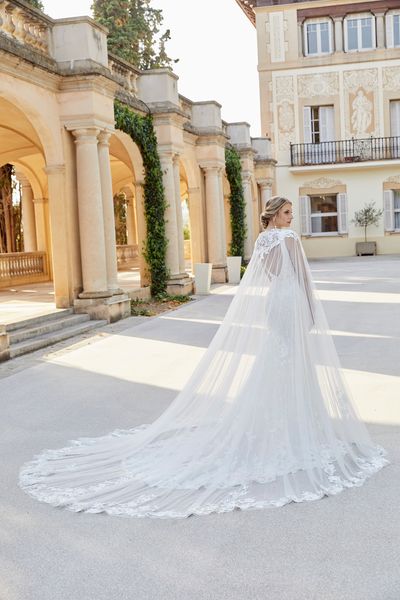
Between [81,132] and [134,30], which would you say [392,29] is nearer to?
[134,30]

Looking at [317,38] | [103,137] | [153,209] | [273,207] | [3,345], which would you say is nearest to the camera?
[273,207]

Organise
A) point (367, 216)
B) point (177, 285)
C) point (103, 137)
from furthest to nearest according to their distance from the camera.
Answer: point (367, 216)
point (177, 285)
point (103, 137)

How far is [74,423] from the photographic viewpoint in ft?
18.0

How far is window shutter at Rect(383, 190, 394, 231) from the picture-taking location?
29.2 metres

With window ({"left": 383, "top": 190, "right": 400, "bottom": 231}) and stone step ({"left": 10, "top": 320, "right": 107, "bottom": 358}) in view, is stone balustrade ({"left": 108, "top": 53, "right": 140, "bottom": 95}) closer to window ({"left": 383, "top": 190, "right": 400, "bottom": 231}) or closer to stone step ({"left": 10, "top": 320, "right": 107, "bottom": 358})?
stone step ({"left": 10, "top": 320, "right": 107, "bottom": 358})

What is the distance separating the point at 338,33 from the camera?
2902 cm

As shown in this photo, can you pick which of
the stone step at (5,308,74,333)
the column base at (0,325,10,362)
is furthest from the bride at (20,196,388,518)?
the stone step at (5,308,74,333)

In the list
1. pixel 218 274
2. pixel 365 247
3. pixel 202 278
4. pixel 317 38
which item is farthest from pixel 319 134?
pixel 202 278

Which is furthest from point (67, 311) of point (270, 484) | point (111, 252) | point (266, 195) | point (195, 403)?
point (266, 195)

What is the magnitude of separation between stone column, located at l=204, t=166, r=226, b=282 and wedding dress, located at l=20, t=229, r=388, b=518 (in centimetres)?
1452

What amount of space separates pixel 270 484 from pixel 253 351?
97 cm

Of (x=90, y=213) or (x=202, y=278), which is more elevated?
(x=90, y=213)

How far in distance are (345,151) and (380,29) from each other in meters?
5.07

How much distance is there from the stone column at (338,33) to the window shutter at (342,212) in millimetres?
5989
